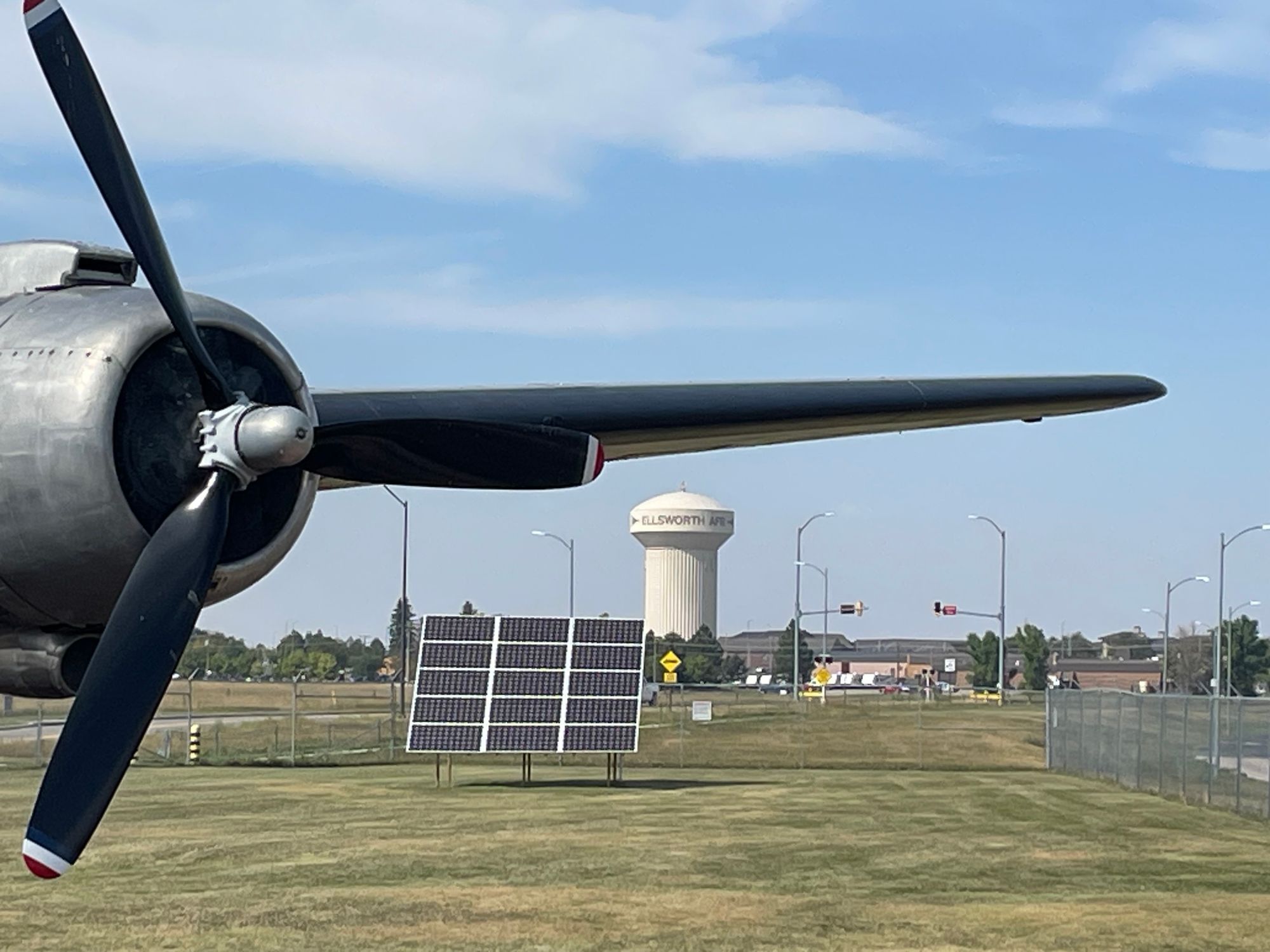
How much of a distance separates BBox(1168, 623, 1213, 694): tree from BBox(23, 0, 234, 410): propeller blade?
13959 centimetres

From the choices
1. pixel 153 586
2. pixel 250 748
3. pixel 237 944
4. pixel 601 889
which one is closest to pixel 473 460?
pixel 153 586

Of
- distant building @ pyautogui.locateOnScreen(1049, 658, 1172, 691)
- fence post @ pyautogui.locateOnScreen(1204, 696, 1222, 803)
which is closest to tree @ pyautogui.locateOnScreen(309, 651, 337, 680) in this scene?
fence post @ pyautogui.locateOnScreen(1204, 696, 1222, 803)

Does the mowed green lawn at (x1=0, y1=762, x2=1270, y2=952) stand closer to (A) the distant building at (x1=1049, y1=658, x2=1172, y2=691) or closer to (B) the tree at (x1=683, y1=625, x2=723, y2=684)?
(B) the tree at (x1=683, y1=625, x2=723, y2=684)

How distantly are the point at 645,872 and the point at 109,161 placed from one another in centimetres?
1672

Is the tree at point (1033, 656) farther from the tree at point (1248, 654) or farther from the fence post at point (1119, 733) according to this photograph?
the fence post at point (1119, 733)

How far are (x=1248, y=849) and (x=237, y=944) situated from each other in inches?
606

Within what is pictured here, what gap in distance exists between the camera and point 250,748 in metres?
54.8

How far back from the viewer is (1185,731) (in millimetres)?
36000

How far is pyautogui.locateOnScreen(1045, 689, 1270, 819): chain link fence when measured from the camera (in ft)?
106

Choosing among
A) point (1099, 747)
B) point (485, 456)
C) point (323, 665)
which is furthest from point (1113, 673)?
point (485, 456)

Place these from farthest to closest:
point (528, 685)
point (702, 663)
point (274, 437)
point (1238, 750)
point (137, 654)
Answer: point (702, 663), point (528, 685), point (1238, 750), point (137, 654), point (274, 437)

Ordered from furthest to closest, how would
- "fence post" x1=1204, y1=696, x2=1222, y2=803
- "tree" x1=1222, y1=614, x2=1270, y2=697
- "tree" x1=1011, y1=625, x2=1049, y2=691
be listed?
"tree" x1=1011, y1=625, x2=1049, y2=691
"tree" x1=1222, y1=614, x2=1270, y2=697
"fence post" x1=1204, y1=696, x2=1222, y2=803

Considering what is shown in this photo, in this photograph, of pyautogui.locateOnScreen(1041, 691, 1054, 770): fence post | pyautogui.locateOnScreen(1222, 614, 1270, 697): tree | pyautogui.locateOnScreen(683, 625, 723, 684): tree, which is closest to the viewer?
pyautogui.locateOnScreen(1041, 691, 1054, 770): fence post

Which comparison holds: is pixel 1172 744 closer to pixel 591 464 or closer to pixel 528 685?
pixel 528 685
